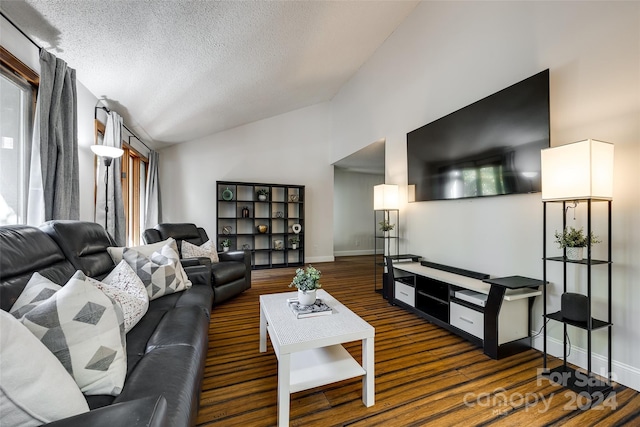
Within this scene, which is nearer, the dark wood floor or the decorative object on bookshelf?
the dark wood floor

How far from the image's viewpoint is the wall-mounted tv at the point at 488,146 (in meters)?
2.06

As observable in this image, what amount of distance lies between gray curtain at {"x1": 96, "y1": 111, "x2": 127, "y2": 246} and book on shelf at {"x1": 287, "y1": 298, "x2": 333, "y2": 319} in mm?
2502

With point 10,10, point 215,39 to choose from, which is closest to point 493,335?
point 215,39

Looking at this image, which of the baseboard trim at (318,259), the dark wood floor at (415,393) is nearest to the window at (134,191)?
the dark wood floor at (415,393)

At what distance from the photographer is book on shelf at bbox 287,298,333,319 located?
168cm

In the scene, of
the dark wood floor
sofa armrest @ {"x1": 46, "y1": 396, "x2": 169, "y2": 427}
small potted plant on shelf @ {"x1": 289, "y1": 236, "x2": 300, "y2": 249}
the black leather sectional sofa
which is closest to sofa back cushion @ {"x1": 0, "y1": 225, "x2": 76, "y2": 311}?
the black leather sectional sofa

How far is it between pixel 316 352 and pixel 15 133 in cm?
268

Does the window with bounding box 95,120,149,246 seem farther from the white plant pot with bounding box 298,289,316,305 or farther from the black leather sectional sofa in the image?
the white plant pot with bounding box 298,289,316,305

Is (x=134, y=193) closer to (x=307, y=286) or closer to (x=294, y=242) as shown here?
(x=294, y=242)

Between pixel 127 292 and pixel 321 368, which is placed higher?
pixel 127 292

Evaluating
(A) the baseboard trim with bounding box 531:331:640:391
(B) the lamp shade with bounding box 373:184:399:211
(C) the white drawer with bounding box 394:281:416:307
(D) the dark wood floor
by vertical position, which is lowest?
(D) the dark wood floor

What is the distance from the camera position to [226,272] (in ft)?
10.0

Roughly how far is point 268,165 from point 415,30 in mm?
3629

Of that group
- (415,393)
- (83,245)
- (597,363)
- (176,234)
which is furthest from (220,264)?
(597,363)
